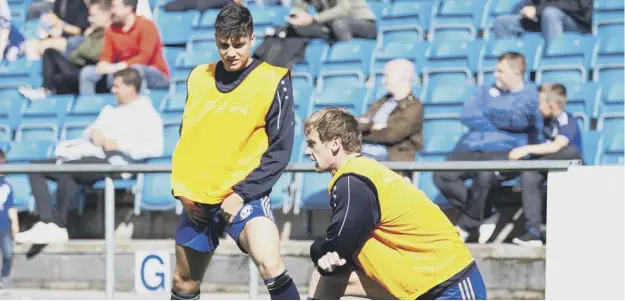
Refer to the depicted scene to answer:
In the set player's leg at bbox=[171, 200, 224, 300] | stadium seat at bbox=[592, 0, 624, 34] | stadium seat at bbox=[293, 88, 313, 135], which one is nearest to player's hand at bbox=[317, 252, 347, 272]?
player's leg at bbox=[171, 200, 224, 300]

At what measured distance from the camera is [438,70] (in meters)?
9.40

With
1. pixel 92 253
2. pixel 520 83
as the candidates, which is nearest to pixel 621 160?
pixel 520 83

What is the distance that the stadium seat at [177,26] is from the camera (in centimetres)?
1133

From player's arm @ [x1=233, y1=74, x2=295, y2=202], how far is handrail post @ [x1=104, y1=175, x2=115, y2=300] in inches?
68.0

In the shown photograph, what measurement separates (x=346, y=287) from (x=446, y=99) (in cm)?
433

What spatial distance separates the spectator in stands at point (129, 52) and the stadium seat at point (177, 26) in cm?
74

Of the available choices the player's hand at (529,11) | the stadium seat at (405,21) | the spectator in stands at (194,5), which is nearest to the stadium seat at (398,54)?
the stadium seat at (405,21)

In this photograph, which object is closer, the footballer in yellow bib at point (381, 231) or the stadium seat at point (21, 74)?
the footballer in yellow bib at point (381, 231)

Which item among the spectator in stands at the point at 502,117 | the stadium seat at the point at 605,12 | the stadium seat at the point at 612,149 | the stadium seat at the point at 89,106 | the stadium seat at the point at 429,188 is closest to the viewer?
the stadium seat at the point at 429,188

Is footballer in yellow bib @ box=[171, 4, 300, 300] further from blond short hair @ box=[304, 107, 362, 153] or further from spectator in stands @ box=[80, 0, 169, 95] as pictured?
spectator in stands @ box=[80, 0, 169, 95]

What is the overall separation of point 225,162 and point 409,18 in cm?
515

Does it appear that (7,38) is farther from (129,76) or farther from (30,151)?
(129,76)

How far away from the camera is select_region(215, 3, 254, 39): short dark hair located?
17.5 ft

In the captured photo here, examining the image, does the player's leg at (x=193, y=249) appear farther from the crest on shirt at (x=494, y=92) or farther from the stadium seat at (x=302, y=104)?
the stadium seat at (x=302, y=104)
